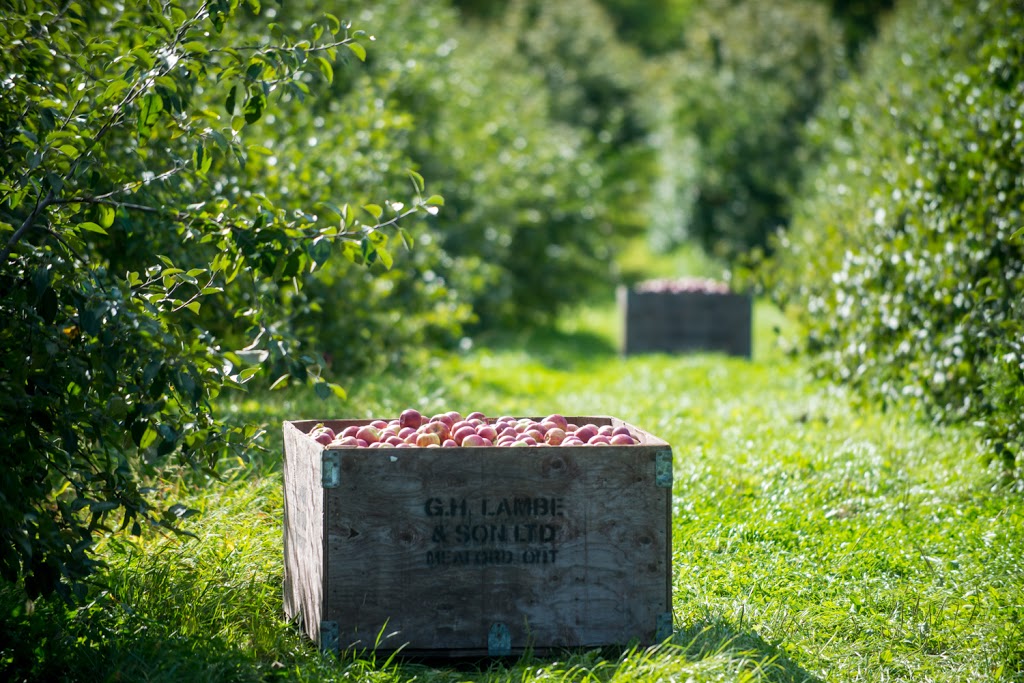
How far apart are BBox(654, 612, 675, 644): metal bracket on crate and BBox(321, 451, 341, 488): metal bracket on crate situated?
119 cm

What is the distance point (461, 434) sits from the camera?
13.0 feet

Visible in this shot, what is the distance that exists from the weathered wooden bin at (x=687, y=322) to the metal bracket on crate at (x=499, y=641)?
9.31 meters

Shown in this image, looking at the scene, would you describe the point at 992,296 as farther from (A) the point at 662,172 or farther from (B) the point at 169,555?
(A) the point at 662,172

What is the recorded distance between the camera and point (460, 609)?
3654 millimetres

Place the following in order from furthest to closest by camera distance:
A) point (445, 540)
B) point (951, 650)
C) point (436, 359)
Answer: point (436, 359)
point (951, 650)
point (445, 540)

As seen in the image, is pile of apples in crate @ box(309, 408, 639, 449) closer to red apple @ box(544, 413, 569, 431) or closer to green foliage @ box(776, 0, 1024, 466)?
red apple @ box(544, 413, 569, 431)

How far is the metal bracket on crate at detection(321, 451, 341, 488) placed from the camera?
140 inches

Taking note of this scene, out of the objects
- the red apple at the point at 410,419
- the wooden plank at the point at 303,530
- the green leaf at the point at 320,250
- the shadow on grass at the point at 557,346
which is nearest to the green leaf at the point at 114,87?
the green leaf at the point at 320,250

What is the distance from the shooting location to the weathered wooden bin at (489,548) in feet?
11.8

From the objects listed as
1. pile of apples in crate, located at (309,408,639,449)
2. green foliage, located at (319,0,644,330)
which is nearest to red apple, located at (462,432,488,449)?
pile of apples in crate, located at (309,408,639,449)

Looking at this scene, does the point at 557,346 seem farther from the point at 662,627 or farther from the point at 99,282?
the point at 99,282

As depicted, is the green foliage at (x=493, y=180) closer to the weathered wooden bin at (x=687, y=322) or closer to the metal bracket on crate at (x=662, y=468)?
the weathered wooden bin at (x=687, y=322)

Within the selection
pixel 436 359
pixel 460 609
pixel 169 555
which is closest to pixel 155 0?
pixel 169 555

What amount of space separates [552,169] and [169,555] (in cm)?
1164
